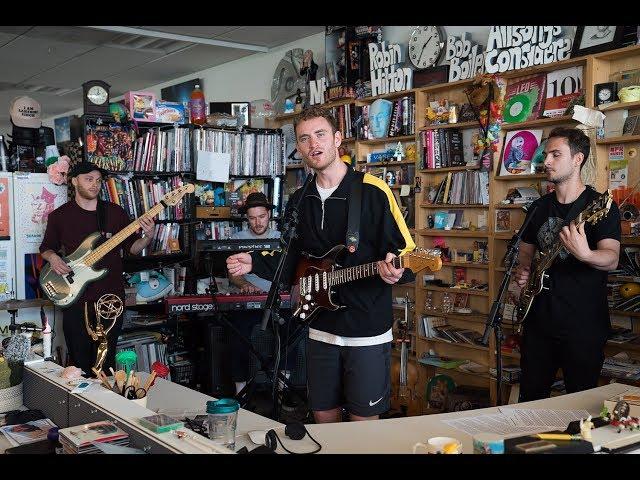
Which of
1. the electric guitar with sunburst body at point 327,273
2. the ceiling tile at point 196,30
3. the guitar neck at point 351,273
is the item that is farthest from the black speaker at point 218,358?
the ceiling tile at point 196,30

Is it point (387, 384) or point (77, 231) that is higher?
point (77, 231)

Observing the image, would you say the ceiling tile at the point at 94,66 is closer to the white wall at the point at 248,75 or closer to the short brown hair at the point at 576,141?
the white wall at the point at 248,75

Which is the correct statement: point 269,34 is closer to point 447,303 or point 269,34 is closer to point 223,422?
point 447,303

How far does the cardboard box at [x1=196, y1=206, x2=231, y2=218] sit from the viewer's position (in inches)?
216

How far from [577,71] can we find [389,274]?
2.46 m

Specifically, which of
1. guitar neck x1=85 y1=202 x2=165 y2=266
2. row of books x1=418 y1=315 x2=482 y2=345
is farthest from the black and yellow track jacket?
row of books x1=418 y1=315 x2=482 y2=345

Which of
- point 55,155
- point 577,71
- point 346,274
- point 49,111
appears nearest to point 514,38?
point 577,71

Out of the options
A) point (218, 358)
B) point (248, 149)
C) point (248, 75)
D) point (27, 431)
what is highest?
point (248, 75)

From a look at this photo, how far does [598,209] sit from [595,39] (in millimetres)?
1630

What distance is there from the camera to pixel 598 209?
2.80 metres

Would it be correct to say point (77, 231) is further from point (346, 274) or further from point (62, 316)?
point (346, 274)

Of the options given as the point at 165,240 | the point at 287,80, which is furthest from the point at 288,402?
the point at 287,80

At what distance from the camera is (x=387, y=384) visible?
2572mm

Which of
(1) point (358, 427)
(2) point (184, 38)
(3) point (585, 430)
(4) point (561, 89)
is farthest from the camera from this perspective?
(2) point (184, 38)
